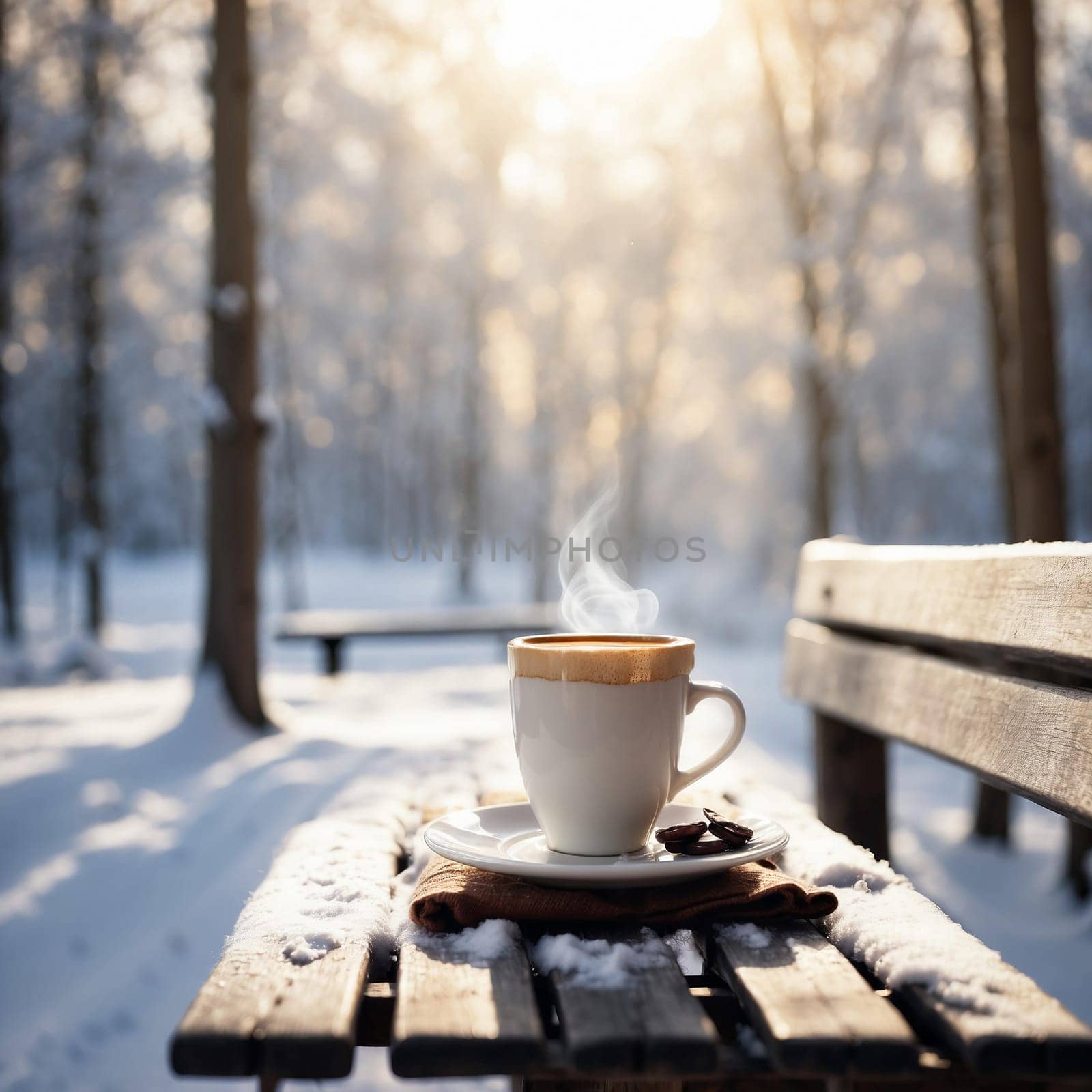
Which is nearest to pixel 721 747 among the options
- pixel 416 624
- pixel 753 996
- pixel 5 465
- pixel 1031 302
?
pixel 753 996

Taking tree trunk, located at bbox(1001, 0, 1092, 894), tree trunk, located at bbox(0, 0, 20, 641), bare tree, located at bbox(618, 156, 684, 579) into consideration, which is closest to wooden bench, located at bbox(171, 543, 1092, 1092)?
tree trunk, located at bbox(1001, 0, 1092, 894)

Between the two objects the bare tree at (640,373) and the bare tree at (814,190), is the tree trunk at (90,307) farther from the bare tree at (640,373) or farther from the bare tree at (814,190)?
the bare tree at (640,373)

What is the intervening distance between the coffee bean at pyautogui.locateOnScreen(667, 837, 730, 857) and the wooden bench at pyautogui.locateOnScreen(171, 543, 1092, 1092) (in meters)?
0.08

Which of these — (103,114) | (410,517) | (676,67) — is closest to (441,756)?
(103,114)

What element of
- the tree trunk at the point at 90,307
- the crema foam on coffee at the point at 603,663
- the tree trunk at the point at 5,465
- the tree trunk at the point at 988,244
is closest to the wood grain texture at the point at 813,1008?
the crema foam on coffee at the point at 603,663

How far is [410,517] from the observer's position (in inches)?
949

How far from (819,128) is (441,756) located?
24.6ft

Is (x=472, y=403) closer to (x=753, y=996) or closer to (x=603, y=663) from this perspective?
(x=603, y=663)

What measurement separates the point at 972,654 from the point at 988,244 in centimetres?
391

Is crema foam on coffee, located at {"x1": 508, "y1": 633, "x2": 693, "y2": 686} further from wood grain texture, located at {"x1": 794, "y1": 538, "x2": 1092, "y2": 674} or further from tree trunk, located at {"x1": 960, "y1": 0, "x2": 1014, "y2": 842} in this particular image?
tree trunk, located at {"x1": 960, "y1": 0, "x2": 1014, "y2": 842}

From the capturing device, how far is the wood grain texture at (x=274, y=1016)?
74cm

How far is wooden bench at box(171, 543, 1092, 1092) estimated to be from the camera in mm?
743

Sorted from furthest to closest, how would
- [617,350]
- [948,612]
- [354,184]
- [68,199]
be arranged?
1. [617,350]
2. [354,184]
3. [68,199]
4. [948,612]

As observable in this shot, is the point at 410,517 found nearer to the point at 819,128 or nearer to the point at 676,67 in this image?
the point at 676,67
